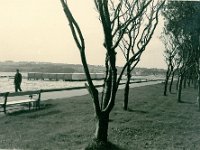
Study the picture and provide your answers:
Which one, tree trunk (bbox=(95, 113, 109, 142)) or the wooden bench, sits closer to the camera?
tree trunk (bbox=(95, 113, 109, 142))

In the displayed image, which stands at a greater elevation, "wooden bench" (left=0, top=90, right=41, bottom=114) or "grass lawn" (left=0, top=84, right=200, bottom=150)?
"wooden bench" (left=0, top=90, right=41, bottom=114)

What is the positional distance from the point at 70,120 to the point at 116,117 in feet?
6.61

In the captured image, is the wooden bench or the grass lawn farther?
the wooden bench

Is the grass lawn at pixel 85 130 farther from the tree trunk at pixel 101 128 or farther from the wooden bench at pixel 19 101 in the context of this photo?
the wooden bench at pixel 19 101

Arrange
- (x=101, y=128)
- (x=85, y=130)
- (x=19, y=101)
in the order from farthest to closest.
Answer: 1. (x=19, y=101)
2. (x=85, y=130)
3. (x=101, y=128)

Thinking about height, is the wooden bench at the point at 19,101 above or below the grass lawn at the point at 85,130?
above

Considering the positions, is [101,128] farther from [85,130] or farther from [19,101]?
[19,101]

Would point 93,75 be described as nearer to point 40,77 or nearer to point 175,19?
point 40,77

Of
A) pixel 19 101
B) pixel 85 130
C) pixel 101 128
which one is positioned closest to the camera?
pixel 101 128

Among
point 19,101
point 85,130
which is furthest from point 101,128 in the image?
point 19,101

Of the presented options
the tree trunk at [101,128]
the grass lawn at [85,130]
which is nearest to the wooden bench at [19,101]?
the grass lawn at [85,130]

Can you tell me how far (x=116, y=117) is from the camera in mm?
13742

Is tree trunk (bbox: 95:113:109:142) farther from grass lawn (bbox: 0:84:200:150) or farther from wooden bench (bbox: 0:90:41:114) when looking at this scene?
wooden bench (bbox: 0:90:41:114)

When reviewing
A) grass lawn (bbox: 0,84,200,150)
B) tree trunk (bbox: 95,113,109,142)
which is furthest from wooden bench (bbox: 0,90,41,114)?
tree trunk (bbox: 95,113,109,142)
